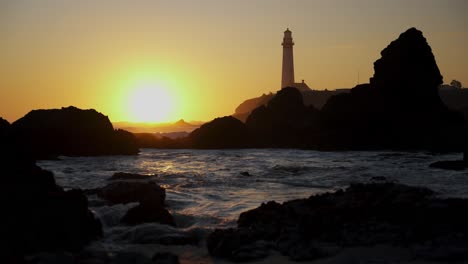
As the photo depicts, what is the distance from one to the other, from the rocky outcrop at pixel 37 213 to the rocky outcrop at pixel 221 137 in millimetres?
35502

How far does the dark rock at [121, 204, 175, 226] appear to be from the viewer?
9.35 m

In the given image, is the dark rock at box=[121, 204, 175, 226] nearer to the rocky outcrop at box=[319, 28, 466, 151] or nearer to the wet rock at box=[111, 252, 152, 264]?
the wet rock at box=[111, 252, 152, 264]

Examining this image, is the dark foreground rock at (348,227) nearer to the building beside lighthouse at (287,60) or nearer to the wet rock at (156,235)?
the wet rock at (156,235)

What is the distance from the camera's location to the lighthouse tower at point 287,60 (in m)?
87.9

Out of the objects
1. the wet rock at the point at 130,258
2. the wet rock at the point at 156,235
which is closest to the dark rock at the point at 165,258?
the wet rock at the point at 130,258

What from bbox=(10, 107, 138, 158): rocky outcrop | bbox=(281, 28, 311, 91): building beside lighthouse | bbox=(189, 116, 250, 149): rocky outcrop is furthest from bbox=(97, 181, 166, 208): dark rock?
bbox=(281, 28, 311, 91): building beside lighthouse

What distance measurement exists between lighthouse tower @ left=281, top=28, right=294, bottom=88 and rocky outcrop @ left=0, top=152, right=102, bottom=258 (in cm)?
8184

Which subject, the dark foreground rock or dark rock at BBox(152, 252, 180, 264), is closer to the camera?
dark rock at BBox(152, 252, 180, 264)

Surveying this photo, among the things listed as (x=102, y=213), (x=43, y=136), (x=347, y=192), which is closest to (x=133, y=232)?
(x=102, y=213)

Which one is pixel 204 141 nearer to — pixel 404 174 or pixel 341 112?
pixel 341 112

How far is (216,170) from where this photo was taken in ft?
73.5

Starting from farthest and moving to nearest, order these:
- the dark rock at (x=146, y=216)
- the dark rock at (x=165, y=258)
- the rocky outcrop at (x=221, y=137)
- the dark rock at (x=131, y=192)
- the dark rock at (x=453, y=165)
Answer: the rocky outcrop at (x=221, y=137) < the dark rock at (x=453, y=165) < the dark rock at (x=131, y=192) < the dark rock at (x=146, y=216) < the dark rock at (x=165, y=258)

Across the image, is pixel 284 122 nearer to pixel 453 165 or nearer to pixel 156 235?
pixel 453 165

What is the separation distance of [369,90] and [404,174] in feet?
74.2
